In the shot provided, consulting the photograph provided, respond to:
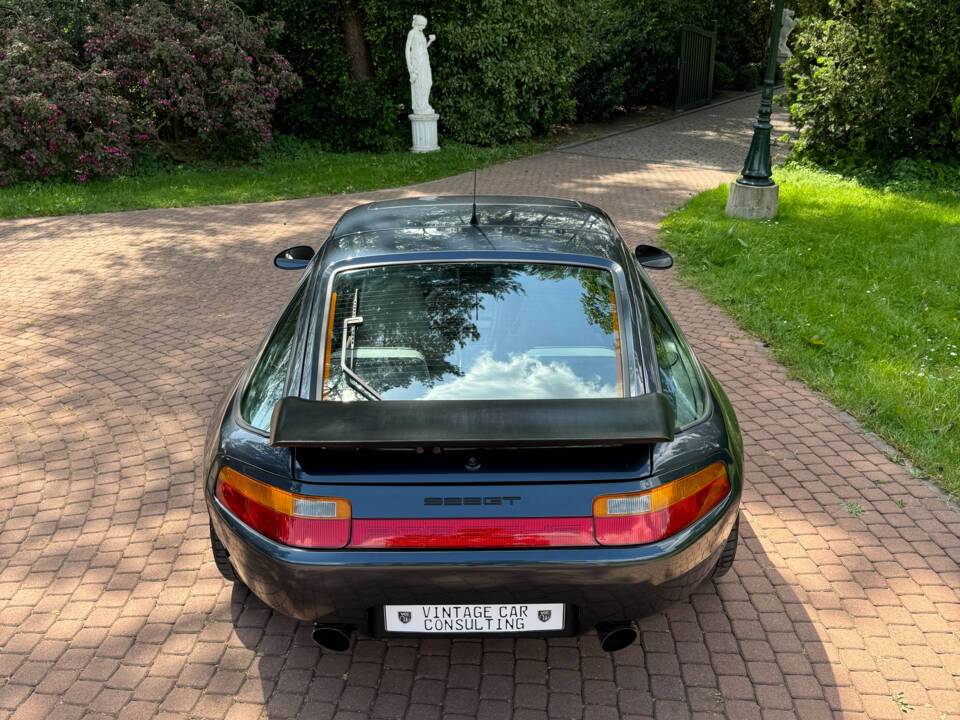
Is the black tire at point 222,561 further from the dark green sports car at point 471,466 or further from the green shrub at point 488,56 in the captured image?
the green shrub at point 488,56

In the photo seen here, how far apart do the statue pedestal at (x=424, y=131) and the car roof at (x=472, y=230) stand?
13.4m

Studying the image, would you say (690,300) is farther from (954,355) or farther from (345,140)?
(345,140)

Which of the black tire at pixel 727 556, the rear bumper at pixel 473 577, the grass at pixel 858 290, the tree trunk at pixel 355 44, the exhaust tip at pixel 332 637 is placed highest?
the tree trunk at pixel 355 44

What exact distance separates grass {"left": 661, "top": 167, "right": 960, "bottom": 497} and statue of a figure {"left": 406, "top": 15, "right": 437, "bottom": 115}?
679 centimetres

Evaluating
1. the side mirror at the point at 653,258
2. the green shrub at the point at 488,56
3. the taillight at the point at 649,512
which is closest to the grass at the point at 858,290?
the side mirror at the point at 653,258

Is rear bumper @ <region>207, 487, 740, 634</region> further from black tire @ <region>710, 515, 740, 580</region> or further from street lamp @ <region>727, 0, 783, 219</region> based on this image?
street lamp @ <region>727, 0, 783, 219</region>

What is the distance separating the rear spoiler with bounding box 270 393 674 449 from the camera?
8.35ft

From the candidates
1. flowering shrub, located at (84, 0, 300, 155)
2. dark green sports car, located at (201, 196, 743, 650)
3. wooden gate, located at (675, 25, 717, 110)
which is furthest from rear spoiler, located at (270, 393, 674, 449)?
wooden gate, located at (675, 25, 717, 110)

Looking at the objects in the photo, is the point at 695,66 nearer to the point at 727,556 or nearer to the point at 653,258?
the point at 653,258

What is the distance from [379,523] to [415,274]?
1132mm

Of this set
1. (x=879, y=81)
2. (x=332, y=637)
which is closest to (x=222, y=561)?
(x=332, y=637)

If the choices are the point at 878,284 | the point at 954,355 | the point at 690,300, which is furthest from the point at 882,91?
the point at 954,355

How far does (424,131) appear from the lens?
671 inches

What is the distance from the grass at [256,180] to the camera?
1247cm
